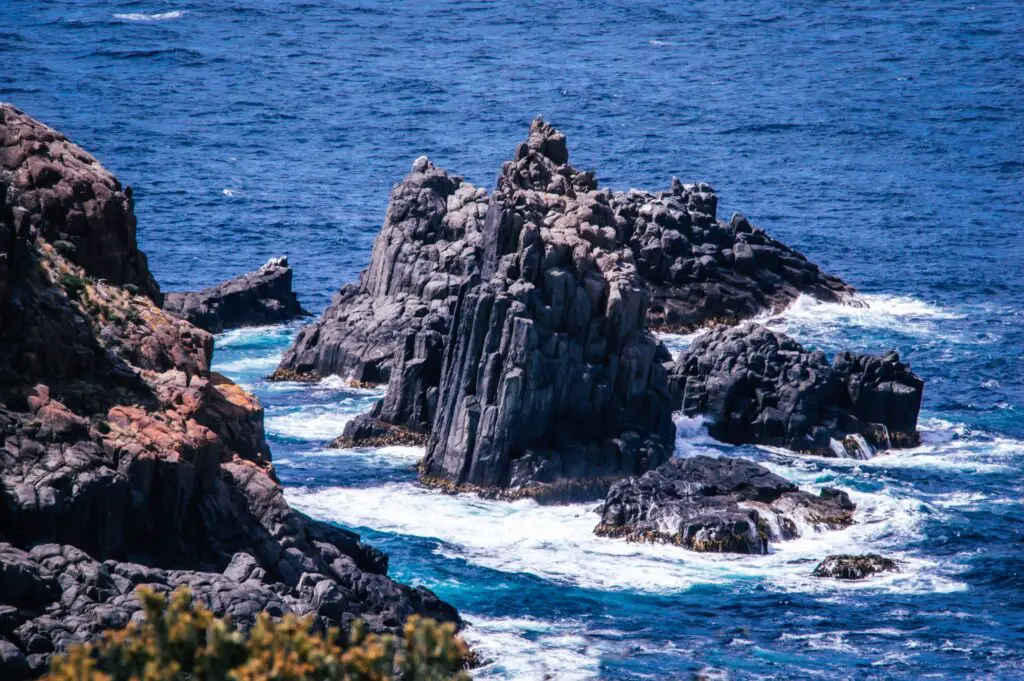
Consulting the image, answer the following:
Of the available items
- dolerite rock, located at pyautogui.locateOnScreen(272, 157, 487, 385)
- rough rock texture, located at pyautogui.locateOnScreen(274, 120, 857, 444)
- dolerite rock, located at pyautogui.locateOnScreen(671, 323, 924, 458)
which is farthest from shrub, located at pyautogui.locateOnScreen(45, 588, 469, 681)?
dolerite rock, located at pyautogui.locateOnScreen(272, 157, 487, 385)

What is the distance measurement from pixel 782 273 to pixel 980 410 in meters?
28.1

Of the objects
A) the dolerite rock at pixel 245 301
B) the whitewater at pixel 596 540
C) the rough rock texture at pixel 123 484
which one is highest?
the rough rock texture at pixel 123 484

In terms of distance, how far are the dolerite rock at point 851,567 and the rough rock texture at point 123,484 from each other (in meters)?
23.5

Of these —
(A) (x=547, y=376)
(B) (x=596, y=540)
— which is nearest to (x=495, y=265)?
(A) (x=547, y=376)

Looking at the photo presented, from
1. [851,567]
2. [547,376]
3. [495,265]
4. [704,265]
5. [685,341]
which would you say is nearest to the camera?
[851,567]

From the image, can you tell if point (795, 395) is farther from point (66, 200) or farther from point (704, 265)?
point (66, 200)

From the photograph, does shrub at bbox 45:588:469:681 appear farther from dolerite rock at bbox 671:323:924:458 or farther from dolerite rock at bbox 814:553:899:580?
dolerite rock at bbox 671:323:924:458

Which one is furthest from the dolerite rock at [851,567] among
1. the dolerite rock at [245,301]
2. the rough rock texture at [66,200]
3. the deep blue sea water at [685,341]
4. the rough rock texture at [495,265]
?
the dolerite rock at [245,301]

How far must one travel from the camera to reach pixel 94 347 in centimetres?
5791

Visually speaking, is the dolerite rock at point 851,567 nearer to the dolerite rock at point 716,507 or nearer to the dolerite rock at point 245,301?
the dolerite rock at point 716,507

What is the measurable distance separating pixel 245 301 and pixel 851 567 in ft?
208

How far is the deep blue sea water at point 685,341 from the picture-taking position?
71375mm

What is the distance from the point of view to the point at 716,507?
8412 centimetres

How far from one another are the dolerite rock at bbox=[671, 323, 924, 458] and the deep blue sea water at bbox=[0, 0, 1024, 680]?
2166 mm
